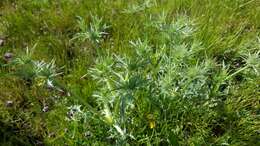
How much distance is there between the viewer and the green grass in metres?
2.18

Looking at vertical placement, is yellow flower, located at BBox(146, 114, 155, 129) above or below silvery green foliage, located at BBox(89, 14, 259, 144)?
below

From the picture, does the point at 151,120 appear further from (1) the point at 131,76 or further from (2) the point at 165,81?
(1) the point at 131,76

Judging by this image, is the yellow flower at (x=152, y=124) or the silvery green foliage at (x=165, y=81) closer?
the silvery green foliage at (x=165, y=81)

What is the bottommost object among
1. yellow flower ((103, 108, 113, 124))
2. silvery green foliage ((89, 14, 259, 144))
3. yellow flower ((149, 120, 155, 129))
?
yellow flower ((149, 120, 155, 129))

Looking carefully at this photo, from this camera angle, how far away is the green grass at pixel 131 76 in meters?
2.18

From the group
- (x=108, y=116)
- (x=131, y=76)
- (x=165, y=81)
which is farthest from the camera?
(x=108, y=116)

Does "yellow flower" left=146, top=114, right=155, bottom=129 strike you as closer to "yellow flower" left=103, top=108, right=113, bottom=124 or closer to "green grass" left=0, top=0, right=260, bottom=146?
"green grass" left=0, top=0, right=260, bottom=146

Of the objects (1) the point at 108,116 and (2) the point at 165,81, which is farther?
(1) the point at 108,116

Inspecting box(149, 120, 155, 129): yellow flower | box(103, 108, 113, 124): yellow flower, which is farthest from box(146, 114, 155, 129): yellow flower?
box(103, 108, 113, 124): yellow flower

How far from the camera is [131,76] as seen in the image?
1969mm

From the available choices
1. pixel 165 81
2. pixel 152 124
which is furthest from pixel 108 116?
pixel 165 81

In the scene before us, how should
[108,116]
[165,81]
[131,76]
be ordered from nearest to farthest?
[131,76] → [165,81] → [108,116]

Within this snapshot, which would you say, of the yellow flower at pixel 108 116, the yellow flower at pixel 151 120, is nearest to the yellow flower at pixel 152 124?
the yellow flower at pixel 151 120

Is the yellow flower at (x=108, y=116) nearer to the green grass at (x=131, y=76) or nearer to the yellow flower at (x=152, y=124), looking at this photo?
the green grass at (x=131, y=76)
